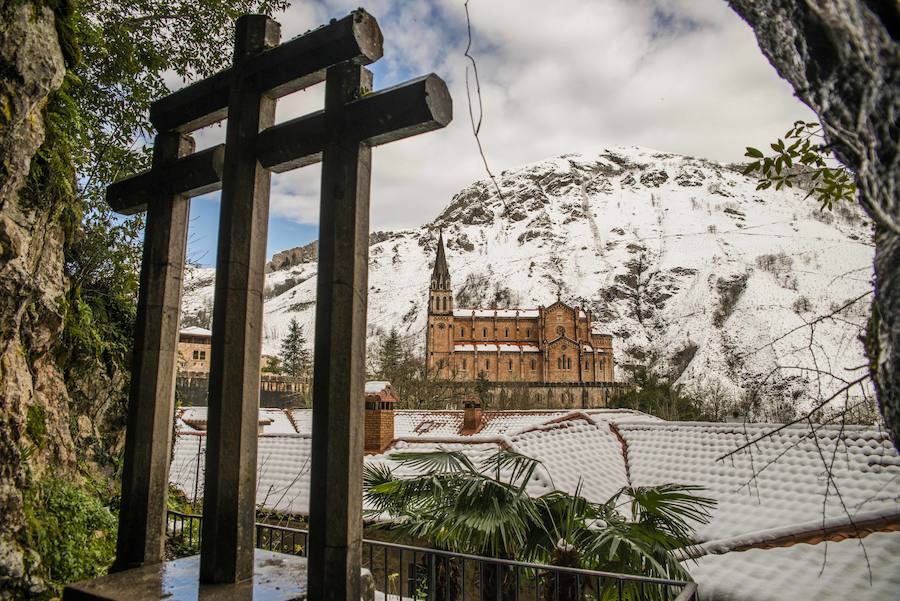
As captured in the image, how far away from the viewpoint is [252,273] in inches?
137

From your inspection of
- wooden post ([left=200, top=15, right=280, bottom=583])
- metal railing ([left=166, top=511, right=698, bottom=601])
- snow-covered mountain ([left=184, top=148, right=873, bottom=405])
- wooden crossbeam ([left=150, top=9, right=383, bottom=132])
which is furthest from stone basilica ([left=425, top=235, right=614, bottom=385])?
wooden post ([left=200, top=15, right=280, bottom=583])

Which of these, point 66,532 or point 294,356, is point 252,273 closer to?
point 66,532

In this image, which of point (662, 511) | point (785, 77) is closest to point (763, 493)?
point (662, 511)

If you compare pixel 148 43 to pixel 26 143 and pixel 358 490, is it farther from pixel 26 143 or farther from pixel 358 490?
pixel 358 490

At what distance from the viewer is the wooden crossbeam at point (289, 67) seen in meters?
3.26

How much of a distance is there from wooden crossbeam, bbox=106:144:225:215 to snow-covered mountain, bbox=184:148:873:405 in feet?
277

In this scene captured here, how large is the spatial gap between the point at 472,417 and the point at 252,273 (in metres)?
18.1

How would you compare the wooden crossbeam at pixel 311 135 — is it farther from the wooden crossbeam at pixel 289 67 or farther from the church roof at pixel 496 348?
the church roof at pixel 496 348

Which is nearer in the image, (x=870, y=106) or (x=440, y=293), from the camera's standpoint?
(x=870, y=106)

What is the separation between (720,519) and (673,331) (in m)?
121

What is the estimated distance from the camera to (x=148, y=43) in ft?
27.1

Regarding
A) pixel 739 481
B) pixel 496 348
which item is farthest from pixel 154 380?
pixel 496 348

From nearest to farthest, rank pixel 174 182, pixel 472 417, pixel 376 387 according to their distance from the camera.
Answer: pixel 174 182, pixel 376 387, pixel 472 417

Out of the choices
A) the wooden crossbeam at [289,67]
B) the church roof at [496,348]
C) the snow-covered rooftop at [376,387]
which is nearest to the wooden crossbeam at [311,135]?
the wooden crossbeam at [289,67]
